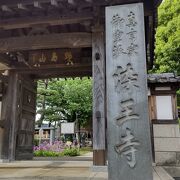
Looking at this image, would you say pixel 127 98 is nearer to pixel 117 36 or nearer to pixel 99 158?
pixel 117 36

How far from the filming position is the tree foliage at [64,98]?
93.8 ft

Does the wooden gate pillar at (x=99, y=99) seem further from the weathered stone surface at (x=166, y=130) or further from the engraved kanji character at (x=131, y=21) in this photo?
the weathered stone surface at (x=166, y=130)

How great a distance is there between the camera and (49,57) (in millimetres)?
10695

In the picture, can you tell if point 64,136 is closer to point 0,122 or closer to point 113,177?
point 0,122

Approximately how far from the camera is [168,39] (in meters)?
17.4

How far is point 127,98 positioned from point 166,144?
5.56 meters

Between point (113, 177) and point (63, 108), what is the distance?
1006 inches

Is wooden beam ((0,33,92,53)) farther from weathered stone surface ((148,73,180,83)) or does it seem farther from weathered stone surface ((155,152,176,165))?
weathered stone surface ((155,152,176,165))

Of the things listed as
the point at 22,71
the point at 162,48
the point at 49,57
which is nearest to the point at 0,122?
the point at 22,71

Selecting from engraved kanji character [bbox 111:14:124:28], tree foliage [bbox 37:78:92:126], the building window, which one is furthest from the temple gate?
tree foliage [bbox 37:78:92:126]

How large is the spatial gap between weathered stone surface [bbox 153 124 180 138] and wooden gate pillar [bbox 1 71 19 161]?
5.87m

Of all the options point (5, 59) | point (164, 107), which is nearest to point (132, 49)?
point (164, 107)

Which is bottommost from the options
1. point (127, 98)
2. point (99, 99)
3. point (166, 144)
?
point (166, 144)

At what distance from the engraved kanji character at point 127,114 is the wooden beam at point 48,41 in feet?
11.5
